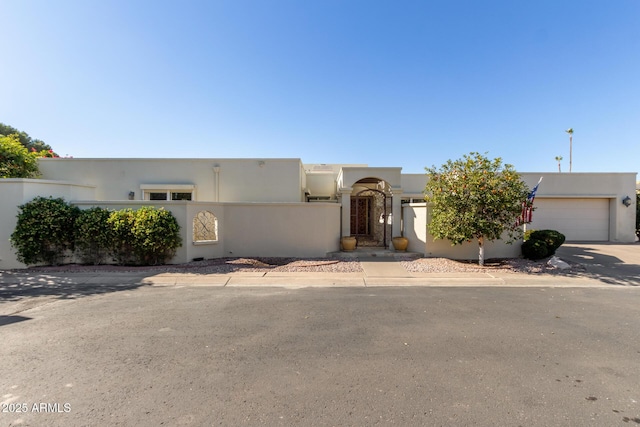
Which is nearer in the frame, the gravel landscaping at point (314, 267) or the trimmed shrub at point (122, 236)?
the gravel landscaping at point (314, 267)

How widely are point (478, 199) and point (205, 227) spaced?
392 inches

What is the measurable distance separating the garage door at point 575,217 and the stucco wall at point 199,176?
14420mm

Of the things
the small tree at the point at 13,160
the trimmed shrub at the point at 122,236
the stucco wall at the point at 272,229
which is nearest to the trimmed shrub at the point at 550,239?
the stucco wall at the point at 272,229

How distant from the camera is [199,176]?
587 inches

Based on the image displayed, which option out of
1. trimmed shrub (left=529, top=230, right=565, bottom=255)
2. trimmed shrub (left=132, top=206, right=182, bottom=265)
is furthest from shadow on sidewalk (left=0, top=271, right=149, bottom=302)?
trimmed shrub (left=529, top=230, right=565, bottom=255)

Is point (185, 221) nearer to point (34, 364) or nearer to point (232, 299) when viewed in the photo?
point (232, 299)

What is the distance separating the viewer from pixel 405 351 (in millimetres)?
3951

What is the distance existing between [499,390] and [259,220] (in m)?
9.65

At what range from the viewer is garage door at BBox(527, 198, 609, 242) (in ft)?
55.7

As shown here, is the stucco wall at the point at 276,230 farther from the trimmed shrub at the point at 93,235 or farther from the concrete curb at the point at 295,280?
the trimmed shrub at the point at 93,235

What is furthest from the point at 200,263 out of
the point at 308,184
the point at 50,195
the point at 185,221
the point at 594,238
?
the point at 594,238

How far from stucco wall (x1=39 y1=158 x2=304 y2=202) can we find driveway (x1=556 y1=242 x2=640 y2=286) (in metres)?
11.8

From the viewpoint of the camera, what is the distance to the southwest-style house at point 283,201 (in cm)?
1053

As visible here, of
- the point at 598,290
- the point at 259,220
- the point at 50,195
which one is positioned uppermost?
the point at 50,195
